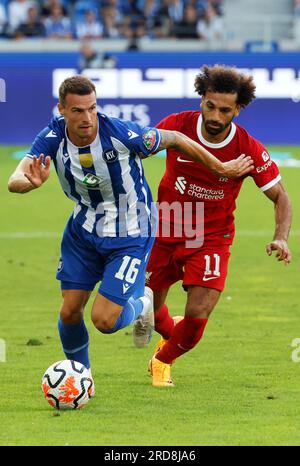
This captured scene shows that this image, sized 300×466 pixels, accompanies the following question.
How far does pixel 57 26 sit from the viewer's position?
30.1m

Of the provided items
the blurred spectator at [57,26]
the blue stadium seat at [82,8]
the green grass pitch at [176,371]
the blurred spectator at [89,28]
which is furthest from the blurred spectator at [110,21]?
the green grass pitch at [176,371]

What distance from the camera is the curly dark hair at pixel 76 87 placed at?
7566 millimetres

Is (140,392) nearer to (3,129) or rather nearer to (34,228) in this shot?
(34,228)

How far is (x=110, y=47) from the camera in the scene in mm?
30062

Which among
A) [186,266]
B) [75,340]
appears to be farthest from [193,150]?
[75,340]

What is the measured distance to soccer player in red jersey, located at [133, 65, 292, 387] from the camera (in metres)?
8.46

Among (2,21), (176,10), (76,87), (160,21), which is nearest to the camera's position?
(76,87)

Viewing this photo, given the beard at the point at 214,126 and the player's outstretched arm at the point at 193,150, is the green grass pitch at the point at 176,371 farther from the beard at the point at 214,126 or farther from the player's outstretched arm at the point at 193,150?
the beard at the point at 214,126

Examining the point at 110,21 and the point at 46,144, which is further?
the point at 110,21

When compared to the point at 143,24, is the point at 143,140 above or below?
above

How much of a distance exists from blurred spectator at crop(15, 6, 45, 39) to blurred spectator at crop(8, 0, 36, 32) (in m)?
0.27

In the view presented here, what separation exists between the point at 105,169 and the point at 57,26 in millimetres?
22937

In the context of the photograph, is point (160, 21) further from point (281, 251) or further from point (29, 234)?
point (281, 251)
